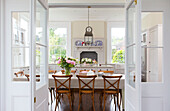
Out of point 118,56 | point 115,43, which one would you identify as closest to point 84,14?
point 115,43

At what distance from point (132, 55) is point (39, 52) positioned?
1205 mm

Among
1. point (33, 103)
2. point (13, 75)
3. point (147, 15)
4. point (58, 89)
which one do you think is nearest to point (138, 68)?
point (147, 15)

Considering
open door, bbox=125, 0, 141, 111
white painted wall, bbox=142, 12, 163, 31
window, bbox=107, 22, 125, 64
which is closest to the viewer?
open door, bbox=125, 0, 141, 111

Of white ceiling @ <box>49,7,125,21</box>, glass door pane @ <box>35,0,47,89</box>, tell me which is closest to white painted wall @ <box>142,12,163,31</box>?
glass door pane @ <box>35,0,47,89</box>

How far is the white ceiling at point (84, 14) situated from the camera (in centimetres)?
667

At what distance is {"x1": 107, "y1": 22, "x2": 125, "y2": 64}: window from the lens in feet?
26.5

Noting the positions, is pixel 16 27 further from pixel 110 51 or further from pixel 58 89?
pixel 110 51

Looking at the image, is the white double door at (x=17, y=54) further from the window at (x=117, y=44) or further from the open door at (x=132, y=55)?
the window at (x=117, y=44)

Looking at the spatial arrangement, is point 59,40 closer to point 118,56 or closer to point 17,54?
point 118,56

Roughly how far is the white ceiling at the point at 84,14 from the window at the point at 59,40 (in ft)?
1.38

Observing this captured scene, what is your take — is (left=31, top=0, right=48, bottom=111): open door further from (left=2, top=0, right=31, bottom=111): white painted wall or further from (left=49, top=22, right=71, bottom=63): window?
(left=49, top=22, right=71, bottom=63): window

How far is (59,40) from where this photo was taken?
820 cm

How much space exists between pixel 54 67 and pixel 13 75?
5727mm

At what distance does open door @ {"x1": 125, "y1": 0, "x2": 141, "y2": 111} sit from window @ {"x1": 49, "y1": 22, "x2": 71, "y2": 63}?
616 cm
